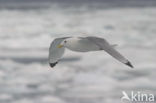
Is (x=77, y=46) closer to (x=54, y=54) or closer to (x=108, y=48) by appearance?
(x=54, y=54)

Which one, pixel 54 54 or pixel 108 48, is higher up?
pixel 54 54

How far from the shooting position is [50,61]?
1430 centimetres

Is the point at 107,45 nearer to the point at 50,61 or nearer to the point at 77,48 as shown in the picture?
the point at 77,48

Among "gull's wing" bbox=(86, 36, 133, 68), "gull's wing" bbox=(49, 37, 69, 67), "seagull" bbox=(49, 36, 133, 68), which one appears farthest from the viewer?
"gull's wing" bbox=(49, 37, 69, 67)

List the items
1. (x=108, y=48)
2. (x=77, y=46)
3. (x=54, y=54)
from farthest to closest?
(x=54, y=54) < (x=77, y=46) < (x=108, y=48)

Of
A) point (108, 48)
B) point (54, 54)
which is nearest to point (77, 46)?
point (54, 54)

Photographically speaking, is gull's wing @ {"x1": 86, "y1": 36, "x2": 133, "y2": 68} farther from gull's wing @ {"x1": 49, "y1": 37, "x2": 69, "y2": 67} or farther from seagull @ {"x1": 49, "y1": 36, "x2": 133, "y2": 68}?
gull's wing @ {"x1": 49, "y1": 37, "x2": 69, "y2": 67}

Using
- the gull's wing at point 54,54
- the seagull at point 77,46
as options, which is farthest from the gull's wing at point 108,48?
the gull's wing at point 54,54

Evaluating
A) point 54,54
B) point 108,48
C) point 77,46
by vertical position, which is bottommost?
point 108,48

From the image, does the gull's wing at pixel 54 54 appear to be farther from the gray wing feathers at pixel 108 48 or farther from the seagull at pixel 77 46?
the gray wing feathers at pixel 108 48

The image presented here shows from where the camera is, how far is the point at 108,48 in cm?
1145

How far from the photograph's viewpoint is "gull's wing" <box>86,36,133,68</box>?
33.7 ft

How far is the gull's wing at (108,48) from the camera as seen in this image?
10.3 metres

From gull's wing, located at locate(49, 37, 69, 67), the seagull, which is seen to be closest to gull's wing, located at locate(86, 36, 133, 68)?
the seagull
